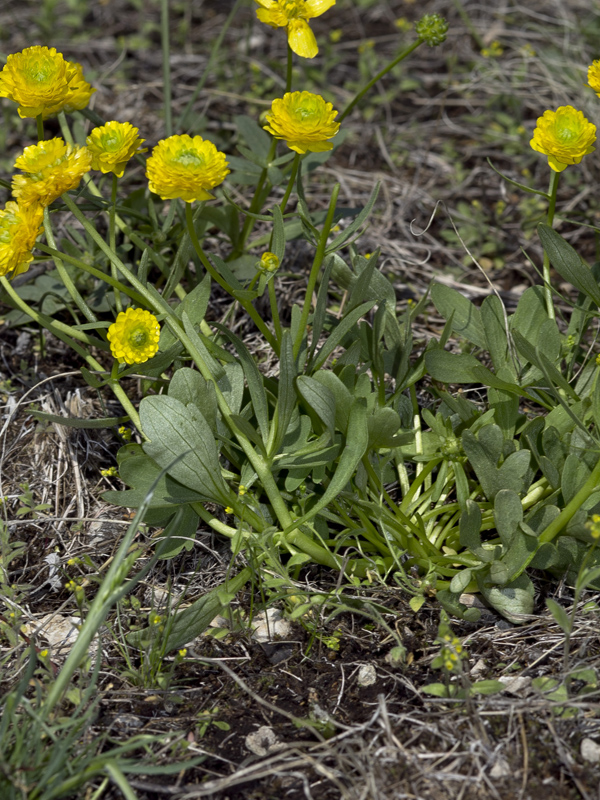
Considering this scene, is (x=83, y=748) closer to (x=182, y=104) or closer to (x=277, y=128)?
(x=277, y=128)

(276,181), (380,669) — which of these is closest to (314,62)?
(276,181)

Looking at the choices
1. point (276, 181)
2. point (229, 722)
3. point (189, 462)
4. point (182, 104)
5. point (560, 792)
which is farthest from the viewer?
point (182, 104)

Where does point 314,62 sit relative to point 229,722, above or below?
above

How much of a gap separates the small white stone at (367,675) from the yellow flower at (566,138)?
3.69 feet

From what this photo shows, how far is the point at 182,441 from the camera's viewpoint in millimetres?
1619

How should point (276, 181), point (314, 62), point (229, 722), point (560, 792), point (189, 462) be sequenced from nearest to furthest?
1. point (560, 792)
2. point (229, 722)
3. point (189, 462)
4. point (276, 181)
5. point (314, 62)

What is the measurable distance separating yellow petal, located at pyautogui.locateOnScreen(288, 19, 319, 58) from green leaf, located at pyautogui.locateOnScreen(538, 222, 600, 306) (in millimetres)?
668

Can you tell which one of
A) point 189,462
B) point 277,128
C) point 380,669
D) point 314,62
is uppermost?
point 277,128

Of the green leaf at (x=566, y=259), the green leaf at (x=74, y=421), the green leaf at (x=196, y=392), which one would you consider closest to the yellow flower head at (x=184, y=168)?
the green leaf at (x=196, y=392)

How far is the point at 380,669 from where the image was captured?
157cm

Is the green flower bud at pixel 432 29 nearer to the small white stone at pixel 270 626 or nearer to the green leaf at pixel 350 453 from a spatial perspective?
the green leaf at pixel 350 453

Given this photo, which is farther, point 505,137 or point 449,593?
point 505,137

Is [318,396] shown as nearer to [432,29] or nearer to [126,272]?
[126,272]

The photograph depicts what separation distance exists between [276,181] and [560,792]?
5.27ft
